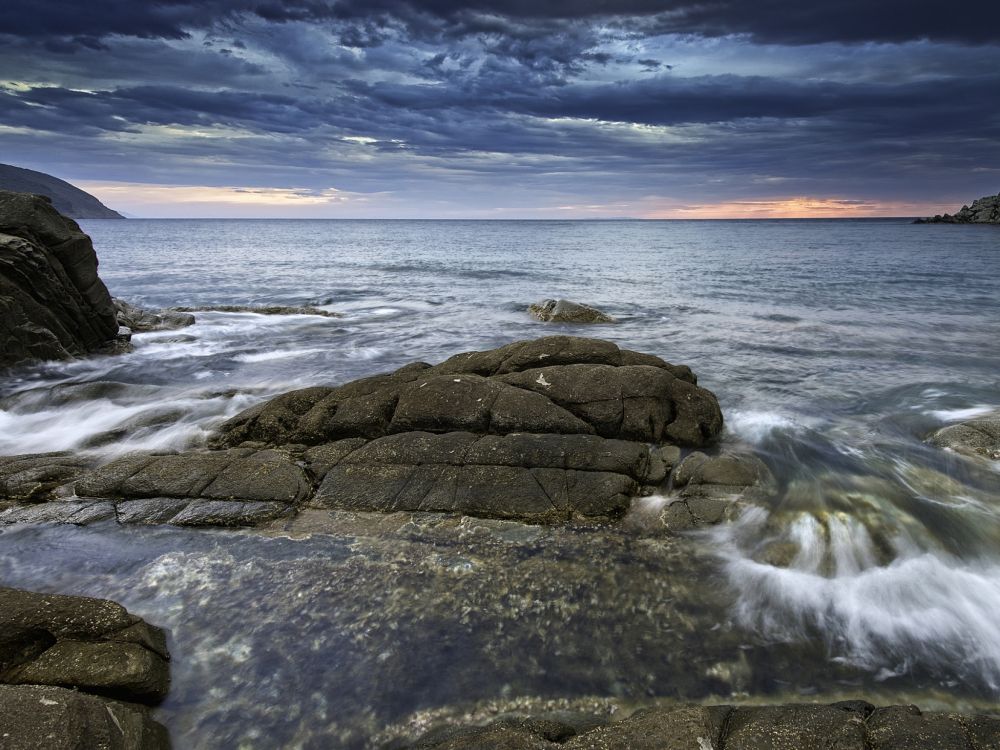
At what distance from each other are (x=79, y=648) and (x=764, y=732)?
5.70 m

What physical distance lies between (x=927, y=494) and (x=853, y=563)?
3039 mm

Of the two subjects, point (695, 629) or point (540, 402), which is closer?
point (695, 629)

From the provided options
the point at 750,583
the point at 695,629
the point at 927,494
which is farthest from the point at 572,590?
the point at 927,494

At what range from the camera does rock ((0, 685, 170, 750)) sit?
3736 millimetres

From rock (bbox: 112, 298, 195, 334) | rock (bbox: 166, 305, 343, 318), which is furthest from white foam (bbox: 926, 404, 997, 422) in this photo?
rock (bbox: 112, 298, 195, 334)

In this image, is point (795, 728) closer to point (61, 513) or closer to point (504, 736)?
point (504, 736)

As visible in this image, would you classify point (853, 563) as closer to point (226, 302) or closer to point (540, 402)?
point (540, 402)

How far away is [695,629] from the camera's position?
19.2 ft

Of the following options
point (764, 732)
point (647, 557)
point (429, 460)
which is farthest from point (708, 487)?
point (764, 732)

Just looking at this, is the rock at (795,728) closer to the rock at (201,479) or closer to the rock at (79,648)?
the rock at (79,648)

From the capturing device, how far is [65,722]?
12.7ft

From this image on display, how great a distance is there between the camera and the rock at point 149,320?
23.1 meters

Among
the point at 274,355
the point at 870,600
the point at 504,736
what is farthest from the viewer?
the point at 274,355

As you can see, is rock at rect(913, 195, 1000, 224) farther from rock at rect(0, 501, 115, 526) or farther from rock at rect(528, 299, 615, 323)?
rock at rect(0, 501, 115, 526)
